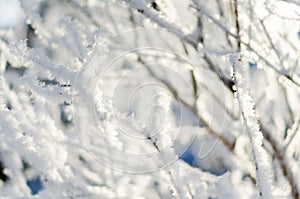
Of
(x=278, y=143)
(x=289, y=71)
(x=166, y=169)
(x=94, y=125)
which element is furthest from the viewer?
(x=289, y=71)

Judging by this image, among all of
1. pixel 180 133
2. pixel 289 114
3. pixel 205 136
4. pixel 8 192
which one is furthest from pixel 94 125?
pixel 289 114

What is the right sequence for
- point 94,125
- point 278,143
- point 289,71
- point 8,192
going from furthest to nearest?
point 8,192 < point 289,71 < point 278,143 < point 94,125

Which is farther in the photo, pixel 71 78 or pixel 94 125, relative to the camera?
pixel 94 125

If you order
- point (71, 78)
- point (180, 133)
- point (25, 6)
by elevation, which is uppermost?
point (25, 6)

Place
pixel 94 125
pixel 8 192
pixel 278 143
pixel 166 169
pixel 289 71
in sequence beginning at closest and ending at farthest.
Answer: pixel 166 169 < pixel 94 125 < pixel 278 143 < pixel 289 71 < pixel 8 192

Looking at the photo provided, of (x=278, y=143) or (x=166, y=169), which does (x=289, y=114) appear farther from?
(x=166, y=169)

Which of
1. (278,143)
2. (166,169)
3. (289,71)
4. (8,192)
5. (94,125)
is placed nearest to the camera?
(166,169)

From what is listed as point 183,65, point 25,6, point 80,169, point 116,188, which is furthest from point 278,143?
point 25,6

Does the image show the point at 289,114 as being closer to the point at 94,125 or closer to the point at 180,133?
the point at 180,133

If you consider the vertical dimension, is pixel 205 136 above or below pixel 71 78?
above
